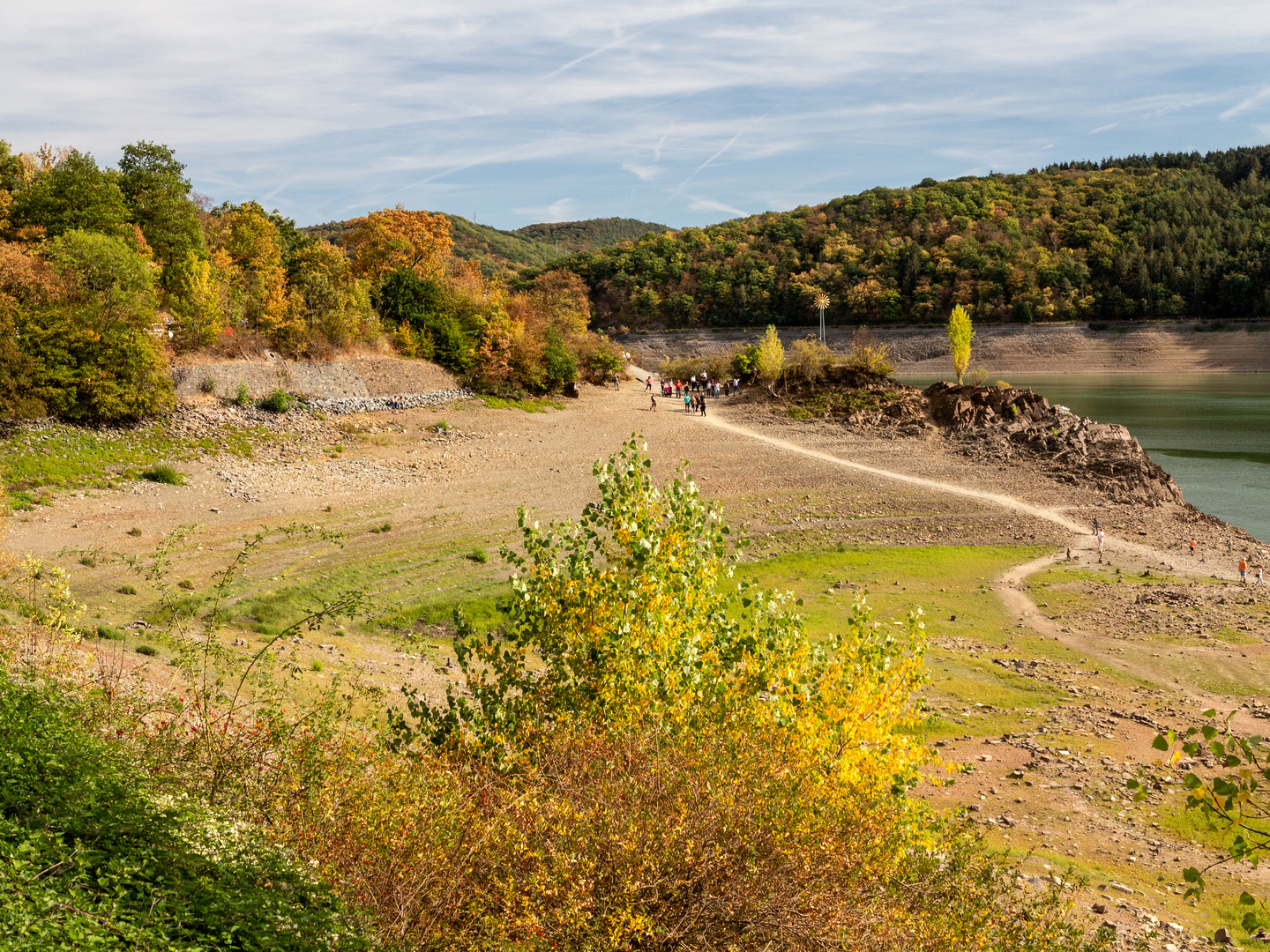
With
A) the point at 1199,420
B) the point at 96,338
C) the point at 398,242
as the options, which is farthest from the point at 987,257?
the point at 96,338

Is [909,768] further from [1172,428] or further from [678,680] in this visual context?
[1172,428]

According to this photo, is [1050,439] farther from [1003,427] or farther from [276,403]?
[276,403]

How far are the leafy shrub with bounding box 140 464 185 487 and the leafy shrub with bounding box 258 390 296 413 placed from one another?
782 centimetres

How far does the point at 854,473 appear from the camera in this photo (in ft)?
112

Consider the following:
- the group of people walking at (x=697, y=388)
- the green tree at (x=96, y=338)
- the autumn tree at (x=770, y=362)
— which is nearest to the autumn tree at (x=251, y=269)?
the green tree at (x=96, y=338)

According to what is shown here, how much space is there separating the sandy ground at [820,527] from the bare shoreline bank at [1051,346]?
44007 mm

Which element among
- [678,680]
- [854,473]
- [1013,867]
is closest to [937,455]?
[854,473]

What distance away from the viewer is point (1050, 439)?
122 ft

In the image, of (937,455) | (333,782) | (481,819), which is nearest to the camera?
(481,819)

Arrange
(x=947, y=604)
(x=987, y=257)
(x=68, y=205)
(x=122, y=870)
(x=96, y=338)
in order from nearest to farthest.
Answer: (x=122, y=870) → (x=947, y=604) → (x=96, y=338) → (x=68, y=205) → (x=987, y=257)

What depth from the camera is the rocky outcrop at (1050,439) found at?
33.2 meters

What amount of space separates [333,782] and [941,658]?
15.0 meters

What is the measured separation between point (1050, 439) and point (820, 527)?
15.4 meters

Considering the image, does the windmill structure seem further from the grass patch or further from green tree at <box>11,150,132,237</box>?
green tree at <box>11,150,132,237</box>
